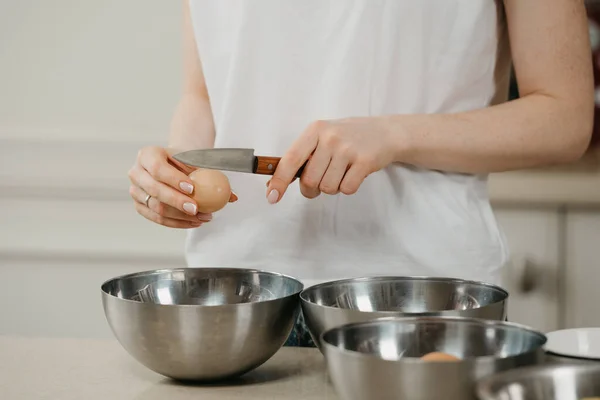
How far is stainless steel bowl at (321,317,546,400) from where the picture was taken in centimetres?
69

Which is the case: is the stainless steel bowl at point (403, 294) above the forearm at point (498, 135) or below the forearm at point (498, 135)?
below

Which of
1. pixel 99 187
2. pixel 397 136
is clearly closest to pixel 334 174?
pixel 397 136

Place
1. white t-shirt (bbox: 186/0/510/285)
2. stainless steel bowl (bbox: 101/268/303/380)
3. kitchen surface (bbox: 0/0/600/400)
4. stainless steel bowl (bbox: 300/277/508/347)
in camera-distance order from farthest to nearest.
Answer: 1. kitchen surface (bbox: 0/0/600/400)
2. white t-shirt (bbox: 186/0/510/285)
3. stainless steel bowl (bbox: 300/277/508/347)
4. stainless steel bowl (bbox: 101/268/303/380)

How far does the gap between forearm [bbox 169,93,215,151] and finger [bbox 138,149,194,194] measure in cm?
27

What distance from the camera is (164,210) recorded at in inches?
44.9

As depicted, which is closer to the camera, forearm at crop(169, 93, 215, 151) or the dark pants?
the dark pants

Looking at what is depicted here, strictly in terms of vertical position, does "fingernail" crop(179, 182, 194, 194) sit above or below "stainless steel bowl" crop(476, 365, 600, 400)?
above

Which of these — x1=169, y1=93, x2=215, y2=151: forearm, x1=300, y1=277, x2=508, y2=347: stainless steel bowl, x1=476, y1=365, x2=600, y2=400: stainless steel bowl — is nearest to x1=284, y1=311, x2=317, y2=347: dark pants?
x1=300, y1=277, x2=508, y2=347: stainless steel bowl

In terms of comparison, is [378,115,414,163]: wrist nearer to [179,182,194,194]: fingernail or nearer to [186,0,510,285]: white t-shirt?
[186,0,510,285]: white t-shirt

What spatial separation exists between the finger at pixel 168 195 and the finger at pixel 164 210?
0.9 inches

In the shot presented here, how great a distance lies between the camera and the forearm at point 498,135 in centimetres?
116

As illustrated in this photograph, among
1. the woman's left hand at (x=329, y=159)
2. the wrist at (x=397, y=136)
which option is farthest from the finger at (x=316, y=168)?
the wrist at (x=397, y=136)

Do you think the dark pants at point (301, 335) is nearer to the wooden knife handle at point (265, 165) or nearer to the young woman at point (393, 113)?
the young woman at point (393, 113)

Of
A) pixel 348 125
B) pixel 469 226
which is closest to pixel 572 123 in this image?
pixel 469 226
